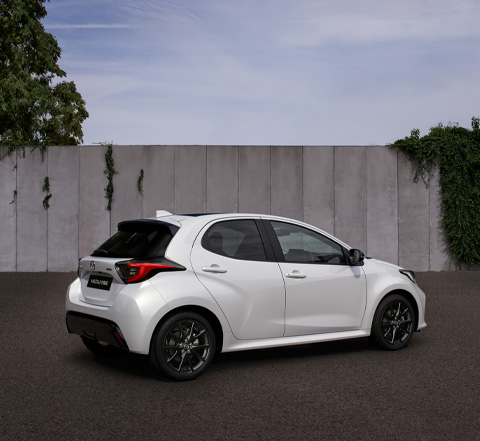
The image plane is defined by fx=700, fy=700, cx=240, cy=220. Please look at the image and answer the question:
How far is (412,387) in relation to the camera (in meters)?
6.05

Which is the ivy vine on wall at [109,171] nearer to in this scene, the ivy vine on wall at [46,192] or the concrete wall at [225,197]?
the concrete wall at [225,197]

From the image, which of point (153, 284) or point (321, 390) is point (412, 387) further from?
point (153, 284)

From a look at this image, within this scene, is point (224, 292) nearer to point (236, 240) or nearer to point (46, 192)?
point (236, 240)

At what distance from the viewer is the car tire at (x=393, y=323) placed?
7.65 metres

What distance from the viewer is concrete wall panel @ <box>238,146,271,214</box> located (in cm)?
1772

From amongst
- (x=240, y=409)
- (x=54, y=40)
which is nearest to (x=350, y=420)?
(x=240, y=409)

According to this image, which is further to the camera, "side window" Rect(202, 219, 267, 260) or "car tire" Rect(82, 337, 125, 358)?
"car tire" Rect(82, 337, 125, 358)

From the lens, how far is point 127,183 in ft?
58.4

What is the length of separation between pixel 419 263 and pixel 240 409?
13197mm

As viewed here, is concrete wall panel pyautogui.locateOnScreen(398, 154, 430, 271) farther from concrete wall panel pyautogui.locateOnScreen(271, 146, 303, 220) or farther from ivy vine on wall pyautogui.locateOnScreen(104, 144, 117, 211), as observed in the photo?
ivy vine on wall pyautogui.locateOnScreen(104, 144, 117, 211)

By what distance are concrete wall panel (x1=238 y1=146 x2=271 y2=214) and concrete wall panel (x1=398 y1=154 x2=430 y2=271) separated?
134 inches

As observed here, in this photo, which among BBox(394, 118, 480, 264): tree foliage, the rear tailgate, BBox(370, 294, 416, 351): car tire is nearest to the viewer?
the rear tailgate

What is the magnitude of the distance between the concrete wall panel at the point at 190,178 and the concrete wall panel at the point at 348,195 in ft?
11.1

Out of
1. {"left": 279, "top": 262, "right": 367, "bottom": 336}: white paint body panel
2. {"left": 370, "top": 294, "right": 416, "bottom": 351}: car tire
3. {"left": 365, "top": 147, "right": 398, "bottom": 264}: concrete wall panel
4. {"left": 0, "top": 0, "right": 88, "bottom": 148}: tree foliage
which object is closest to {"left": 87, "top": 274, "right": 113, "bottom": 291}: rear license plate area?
{"left": 279, "top": 262, "right": 367, "bottom": 336}: white paint body panel
